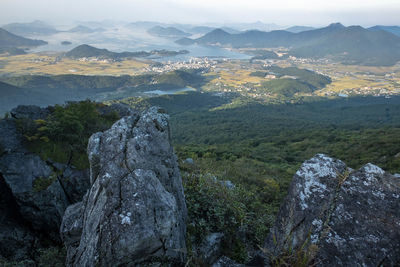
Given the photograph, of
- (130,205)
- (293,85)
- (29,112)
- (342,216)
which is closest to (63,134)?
(29,112)

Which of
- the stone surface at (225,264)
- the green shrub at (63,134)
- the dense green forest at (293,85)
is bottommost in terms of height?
the dense green forest at (293,85)

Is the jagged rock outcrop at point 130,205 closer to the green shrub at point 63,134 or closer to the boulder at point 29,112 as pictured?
the green shrub at point 63,134

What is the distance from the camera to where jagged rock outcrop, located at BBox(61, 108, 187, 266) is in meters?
4.05

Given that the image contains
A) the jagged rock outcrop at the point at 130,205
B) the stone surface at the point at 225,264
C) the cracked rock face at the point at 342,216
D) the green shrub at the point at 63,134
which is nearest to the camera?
the cracked rock face at the point at 342,216

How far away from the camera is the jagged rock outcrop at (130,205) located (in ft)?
13.3

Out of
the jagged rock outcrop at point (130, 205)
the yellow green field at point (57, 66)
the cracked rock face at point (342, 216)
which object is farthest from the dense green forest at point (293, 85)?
the jagged rock outcrop at point (130, 205)

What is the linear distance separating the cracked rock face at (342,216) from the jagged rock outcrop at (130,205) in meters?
2.06

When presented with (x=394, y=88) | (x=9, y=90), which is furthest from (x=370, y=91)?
(x=9, y=90)

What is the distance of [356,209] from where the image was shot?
4.29m

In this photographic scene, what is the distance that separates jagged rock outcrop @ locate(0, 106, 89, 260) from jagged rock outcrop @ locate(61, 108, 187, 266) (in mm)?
1853

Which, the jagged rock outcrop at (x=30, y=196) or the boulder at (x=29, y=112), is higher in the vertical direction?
the boulder at (x=29, y=112)

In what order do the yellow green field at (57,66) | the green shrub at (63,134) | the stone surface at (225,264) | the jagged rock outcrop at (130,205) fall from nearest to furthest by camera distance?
the jagged rock outcrop at (130,205) < the stone surface at (225,264) < the green shrub at (63,134) < the yellow green field at (57,66)

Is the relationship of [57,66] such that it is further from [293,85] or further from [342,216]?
[342,216]

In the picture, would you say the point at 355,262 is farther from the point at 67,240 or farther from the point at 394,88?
the point at 394,88
